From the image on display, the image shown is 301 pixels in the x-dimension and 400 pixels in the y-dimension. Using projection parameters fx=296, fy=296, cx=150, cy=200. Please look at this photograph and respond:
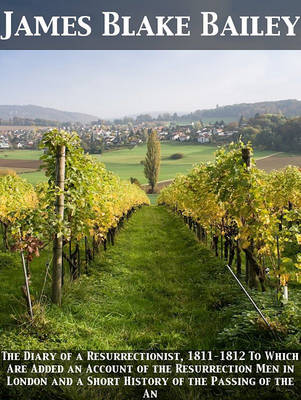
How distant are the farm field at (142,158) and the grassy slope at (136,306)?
49215 millimetres

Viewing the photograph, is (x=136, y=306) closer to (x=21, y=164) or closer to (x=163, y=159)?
(x=21, y=164)

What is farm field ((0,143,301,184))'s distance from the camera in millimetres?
64562

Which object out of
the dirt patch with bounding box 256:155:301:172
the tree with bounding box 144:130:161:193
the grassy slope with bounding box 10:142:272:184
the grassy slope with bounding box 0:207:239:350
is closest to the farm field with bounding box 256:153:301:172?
the dirt patch with bounding box 256:155:301:172

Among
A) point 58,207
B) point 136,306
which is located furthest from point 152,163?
point 58,207

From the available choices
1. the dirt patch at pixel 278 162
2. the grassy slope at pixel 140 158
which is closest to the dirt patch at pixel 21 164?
the grassy slope at pixel 140 158

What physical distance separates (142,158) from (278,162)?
38326mm

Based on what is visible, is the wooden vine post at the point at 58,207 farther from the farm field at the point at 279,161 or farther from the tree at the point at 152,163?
the tree at the point at 152,163

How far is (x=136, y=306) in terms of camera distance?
6621 millimetres

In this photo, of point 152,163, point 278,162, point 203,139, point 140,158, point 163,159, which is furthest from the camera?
point 203,139

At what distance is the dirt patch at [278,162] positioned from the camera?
57.5m

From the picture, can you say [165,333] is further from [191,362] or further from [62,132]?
[62,132]

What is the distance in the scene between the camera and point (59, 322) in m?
5.26

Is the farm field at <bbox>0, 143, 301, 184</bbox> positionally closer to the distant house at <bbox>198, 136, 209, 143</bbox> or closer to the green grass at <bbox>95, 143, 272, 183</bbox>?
the green grass at <bbox>95, 143, 272, 183</bbox>

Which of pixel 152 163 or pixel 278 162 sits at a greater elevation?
pixel 152 163
